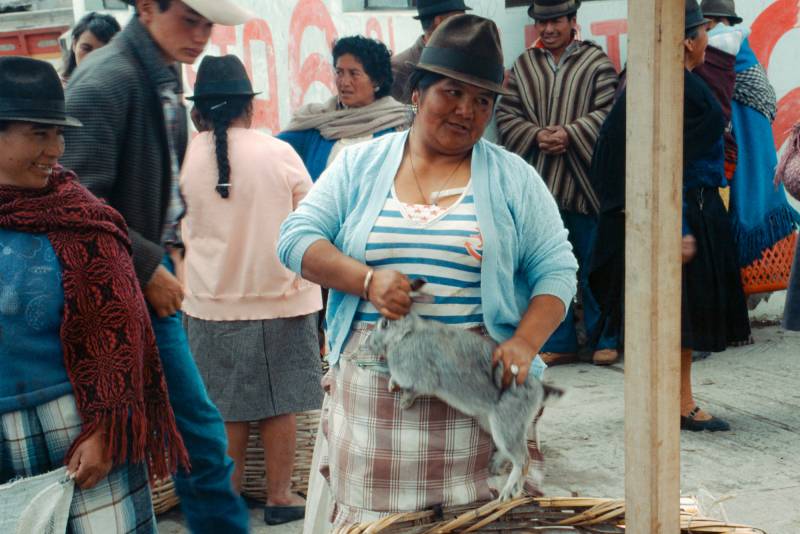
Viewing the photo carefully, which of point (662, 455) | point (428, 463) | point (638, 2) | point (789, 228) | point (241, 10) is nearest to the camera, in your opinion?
point (638, 2)

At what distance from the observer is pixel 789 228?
6.02 metres

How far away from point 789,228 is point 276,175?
3.54m

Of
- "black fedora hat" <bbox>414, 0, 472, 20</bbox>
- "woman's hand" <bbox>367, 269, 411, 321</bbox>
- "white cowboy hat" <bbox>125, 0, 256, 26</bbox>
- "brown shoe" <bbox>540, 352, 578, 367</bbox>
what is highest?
"black fedora hat" <bbox>414, 0, 472, 20</bbox>

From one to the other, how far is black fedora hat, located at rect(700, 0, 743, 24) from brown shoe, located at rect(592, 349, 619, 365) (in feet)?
7.23

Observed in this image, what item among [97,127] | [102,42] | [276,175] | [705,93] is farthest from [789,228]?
[97,127]

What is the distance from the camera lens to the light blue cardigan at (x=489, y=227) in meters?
2.41

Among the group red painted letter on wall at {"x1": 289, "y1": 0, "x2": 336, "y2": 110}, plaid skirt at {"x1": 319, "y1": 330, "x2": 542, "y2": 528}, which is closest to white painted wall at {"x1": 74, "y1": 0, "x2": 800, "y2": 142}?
red painted letter on wall at {"x1": 289, "y1": 0, "x2": 336, "y2": 110}

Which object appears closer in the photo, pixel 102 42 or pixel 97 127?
pixel 97 127

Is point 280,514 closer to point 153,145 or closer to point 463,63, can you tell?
point 153,145

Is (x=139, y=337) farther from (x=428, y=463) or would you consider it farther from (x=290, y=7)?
(x=290, y=7)

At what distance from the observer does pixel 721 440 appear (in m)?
4.83

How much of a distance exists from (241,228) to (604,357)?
3212 millimetres

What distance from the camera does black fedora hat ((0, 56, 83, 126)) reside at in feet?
7.74

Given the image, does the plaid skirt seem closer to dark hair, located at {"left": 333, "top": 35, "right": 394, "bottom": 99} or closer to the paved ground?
the paved ground
